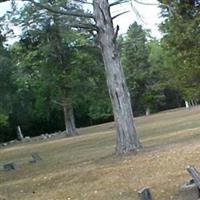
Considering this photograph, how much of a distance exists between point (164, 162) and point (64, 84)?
32.7m

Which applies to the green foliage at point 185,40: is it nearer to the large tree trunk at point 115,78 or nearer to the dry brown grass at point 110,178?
the large tree trunk at point 115,78

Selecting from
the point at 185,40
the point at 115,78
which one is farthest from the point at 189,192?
the point at 185,40

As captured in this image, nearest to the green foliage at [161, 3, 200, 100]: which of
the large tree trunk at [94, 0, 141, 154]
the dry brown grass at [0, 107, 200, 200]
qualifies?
the large tree trunk at [94, 0, 141, 154]

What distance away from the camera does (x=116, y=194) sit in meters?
12.1

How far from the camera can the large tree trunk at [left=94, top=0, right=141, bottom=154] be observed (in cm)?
2039

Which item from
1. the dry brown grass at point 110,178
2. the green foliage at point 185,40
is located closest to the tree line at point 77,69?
the green foliage at point 185,40

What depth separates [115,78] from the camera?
67.3 feet

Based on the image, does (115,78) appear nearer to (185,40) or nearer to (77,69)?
(185,40)

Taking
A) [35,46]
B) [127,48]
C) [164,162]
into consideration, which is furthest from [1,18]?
[127,48]

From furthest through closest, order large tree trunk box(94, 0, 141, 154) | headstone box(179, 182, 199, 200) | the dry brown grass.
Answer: large tree trunk box(94, 0, 141, 154), the dry brown grass, headstone box(179, 182, 199, 200)

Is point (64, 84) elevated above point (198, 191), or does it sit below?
above

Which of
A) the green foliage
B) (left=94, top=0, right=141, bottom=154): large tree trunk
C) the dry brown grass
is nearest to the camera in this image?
the dry brown grass

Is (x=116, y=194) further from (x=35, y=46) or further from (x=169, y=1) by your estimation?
(x=35, y=46)

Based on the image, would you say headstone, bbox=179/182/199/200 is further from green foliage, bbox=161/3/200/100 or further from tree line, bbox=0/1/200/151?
green foliage, bbox=161/3/200/100
